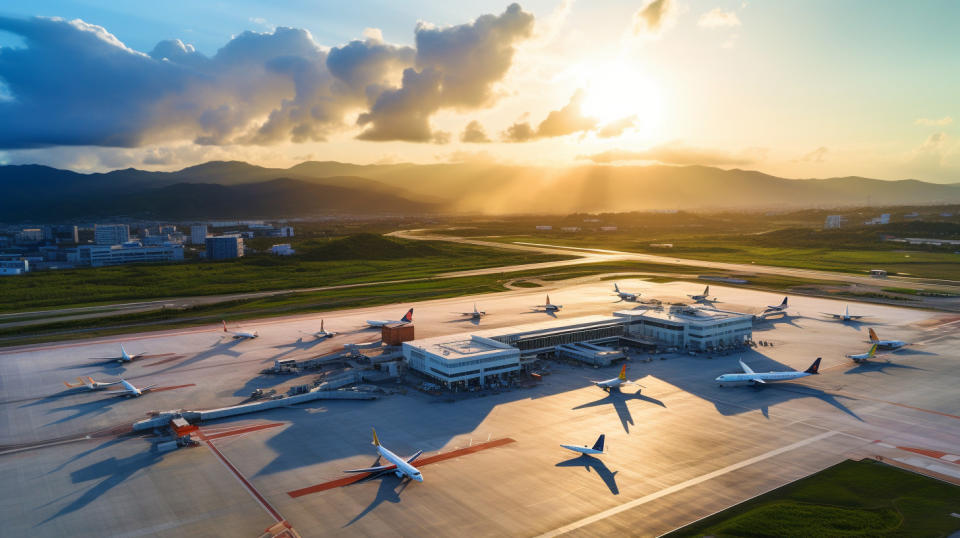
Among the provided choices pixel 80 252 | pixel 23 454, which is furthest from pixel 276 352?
pixel 80 252

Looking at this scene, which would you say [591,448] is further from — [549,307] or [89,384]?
[549,307]

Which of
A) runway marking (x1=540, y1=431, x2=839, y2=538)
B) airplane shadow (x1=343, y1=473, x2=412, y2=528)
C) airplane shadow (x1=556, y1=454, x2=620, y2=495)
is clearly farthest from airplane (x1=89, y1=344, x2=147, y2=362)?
runway marking (x1=540, y1=431, x2=839, y2=538)

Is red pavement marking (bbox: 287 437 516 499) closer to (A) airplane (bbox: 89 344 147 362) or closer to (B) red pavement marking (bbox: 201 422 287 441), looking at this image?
(B) red pavement marking (bbox: 201 422 287 441)

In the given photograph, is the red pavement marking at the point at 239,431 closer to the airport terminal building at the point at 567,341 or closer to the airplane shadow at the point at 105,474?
the airplane shadow at the point at 105,474

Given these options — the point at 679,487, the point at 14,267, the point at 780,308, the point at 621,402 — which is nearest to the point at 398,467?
the point at 679,487

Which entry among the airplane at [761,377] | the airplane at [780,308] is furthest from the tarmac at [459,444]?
the airplane at [780,308]
